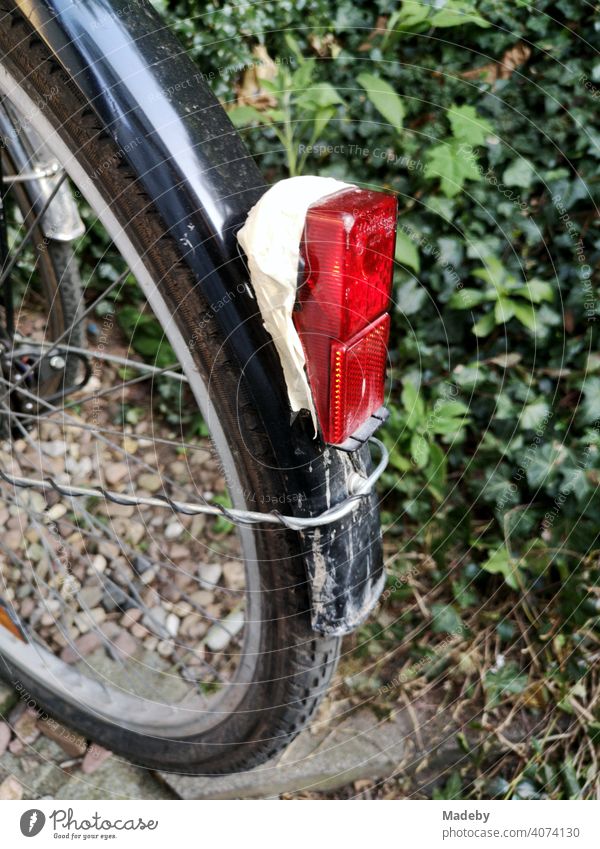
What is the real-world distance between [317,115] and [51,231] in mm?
461

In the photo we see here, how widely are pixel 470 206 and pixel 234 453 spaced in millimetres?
804

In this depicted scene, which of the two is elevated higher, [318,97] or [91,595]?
[318,97]

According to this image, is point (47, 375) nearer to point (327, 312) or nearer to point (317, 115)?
point (317, 115)

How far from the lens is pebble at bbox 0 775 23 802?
100cm

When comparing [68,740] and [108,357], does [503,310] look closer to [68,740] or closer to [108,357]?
[108,357]

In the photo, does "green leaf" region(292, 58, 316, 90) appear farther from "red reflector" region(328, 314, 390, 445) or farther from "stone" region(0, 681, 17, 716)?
"stone" region(0, 681, 17, 716)

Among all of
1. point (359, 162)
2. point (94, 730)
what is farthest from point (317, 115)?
point (94, 730)

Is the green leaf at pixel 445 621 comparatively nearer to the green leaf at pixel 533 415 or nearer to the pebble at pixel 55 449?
the green leaf at pixel 533 415

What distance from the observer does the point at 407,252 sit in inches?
48.0

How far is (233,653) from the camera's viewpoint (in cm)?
117

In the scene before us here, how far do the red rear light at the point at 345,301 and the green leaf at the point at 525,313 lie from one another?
67 centimetres

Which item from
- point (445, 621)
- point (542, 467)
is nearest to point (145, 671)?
point (445, 621)

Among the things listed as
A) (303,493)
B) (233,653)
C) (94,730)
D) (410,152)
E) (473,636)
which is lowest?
(473,636)

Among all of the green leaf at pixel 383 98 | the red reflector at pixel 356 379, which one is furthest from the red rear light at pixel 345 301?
the green leaf at pixel 383 98
